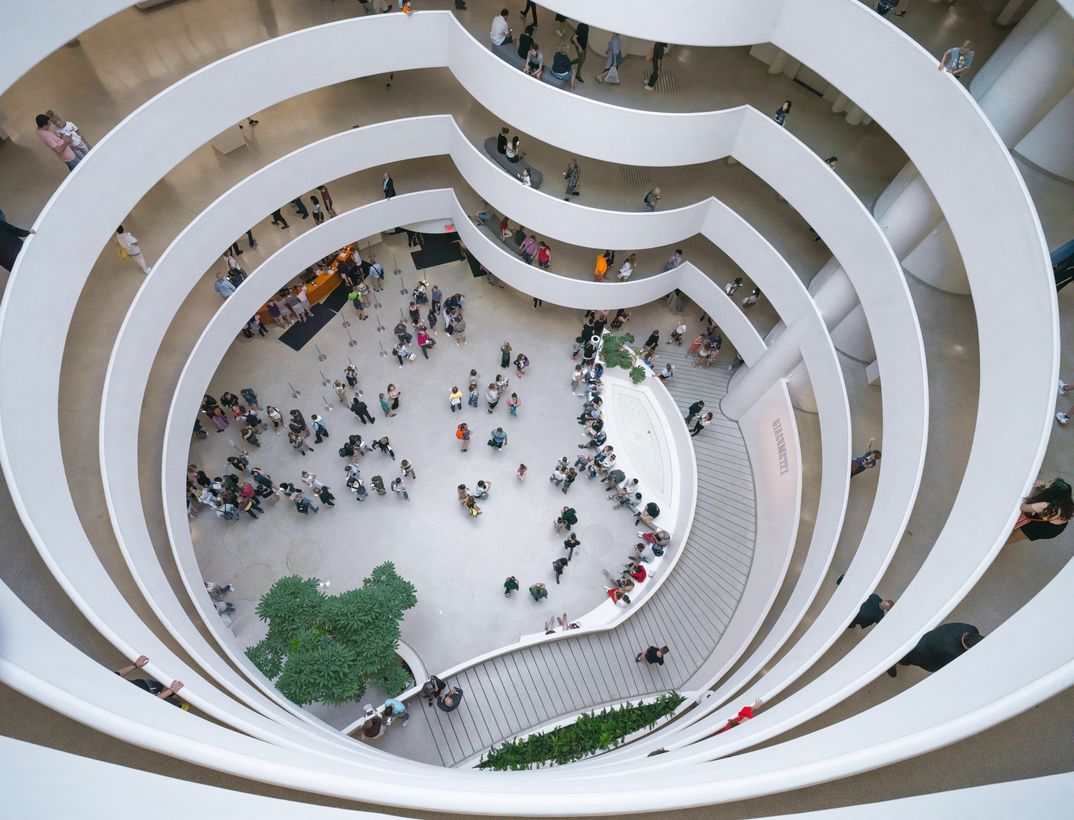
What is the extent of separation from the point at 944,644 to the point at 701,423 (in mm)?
11236

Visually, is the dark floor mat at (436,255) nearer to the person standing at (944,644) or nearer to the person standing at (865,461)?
the person standing at (865,461)

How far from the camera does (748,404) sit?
1812 cm

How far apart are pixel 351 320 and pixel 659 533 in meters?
11.0

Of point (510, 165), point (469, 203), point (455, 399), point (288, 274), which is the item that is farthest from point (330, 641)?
point (469, 203)

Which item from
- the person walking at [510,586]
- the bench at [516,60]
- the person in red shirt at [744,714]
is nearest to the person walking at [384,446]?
the person walking at [510,586]

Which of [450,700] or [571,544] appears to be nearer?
[450,700]

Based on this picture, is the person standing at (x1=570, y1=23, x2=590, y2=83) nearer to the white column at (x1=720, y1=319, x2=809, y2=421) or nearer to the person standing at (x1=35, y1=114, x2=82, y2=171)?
the white column at (x1=720, y1=319, x2=809, y2=421)

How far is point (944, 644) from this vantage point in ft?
23.9

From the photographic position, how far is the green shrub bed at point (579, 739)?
12750 mm

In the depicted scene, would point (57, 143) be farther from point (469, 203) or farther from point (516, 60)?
point (469, 203)

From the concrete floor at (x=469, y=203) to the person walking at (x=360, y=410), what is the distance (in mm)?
2430

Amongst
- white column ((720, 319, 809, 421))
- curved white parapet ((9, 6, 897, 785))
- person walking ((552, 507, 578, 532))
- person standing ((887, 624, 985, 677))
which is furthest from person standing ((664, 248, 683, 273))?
person standing ((887, 624, 985, 677))

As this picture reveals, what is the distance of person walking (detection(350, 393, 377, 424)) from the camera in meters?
17.0

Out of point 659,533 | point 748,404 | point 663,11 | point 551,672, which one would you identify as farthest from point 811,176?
point 551,672
